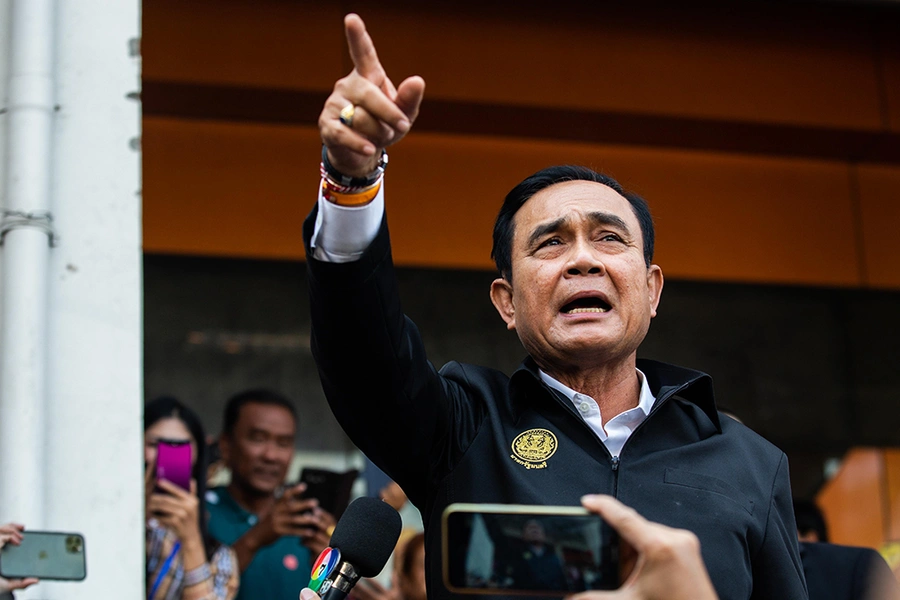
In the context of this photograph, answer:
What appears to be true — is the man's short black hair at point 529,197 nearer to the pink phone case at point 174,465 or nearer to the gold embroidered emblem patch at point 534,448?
the gold embroidered emblem patch at point 534,448

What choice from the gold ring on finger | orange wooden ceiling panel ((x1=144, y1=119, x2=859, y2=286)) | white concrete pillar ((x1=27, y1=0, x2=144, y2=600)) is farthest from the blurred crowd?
the gold ring on finger

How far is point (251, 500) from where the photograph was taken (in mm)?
5184

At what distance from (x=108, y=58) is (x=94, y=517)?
1.22 meters

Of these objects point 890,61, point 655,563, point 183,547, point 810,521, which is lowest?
point 655,563

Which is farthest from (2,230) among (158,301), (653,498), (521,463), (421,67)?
(421,67)

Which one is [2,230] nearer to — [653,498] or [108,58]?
[108,58]

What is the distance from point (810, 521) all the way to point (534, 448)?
3299mm

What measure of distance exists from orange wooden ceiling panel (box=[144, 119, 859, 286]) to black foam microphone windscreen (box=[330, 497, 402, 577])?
16.6 ft

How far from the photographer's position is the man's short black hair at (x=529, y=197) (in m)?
2.72

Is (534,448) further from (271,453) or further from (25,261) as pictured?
(271,453)

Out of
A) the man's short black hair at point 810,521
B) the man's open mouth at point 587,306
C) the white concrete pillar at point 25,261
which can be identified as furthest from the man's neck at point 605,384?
the man's short black hair at point 810,521

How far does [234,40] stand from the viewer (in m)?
7.03

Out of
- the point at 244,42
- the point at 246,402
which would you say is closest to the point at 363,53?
the point at 246,402

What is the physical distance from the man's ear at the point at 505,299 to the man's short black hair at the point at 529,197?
0.06 ft
